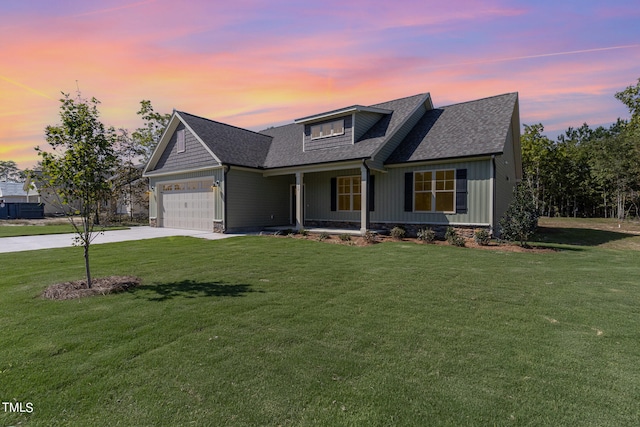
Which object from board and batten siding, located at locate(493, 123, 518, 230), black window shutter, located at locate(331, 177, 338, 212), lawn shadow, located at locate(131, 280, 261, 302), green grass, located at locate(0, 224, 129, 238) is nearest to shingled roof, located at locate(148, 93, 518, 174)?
board and batten siding, located at locate(493, 123, 518, 230)

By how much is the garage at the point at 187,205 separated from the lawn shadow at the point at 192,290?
9962mm

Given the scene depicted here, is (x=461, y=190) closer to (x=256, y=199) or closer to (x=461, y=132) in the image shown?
(x=461, y=132)

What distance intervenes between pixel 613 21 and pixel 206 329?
1311 centimetres

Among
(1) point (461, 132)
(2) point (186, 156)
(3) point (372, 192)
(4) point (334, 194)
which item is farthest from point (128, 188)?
(1) point (461, 132)

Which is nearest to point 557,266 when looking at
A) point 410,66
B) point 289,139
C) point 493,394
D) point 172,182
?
point 493,394

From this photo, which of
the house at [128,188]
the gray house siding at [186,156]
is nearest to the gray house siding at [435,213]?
the gray house siding at [186,156]

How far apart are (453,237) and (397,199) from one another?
3.06 metres

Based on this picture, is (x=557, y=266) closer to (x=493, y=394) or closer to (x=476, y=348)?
(x=476, y=348)

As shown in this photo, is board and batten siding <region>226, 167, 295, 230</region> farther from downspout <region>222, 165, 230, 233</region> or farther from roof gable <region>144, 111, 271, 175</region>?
roof gable <region>144, 111, 271, 175</region>

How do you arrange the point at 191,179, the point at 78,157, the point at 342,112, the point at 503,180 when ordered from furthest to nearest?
the point at 191,179 → the point at 342,112 → the point at 503,180 → the point at 78,157

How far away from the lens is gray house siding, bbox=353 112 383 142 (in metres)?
14.0

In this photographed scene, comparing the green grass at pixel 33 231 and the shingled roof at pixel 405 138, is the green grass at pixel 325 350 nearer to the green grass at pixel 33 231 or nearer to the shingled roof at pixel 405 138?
the shingled roof at pixel 405 138

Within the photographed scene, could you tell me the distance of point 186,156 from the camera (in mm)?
16438

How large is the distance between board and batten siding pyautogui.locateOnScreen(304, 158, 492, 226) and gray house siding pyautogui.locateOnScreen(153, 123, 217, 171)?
5.12 metres
